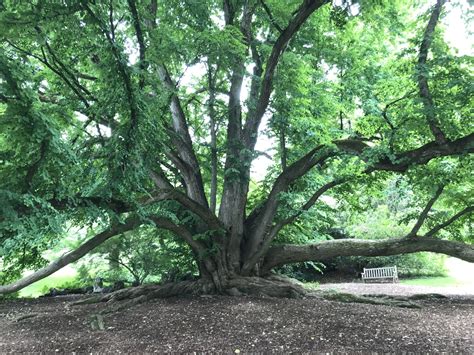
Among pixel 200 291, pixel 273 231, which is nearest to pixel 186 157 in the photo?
pixel 273 231

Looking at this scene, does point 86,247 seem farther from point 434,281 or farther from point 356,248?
point 434,281

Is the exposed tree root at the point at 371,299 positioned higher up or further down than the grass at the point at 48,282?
higher up

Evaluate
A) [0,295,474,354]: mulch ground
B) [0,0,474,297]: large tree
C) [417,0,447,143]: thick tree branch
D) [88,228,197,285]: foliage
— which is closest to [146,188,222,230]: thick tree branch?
[0,0,474,297]: large tree

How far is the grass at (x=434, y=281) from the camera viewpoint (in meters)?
13.2

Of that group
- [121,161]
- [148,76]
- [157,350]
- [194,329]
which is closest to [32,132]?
[121,161]

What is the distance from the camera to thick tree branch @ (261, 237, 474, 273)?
24.2 feet

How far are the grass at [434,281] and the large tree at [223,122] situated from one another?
17.0 ft

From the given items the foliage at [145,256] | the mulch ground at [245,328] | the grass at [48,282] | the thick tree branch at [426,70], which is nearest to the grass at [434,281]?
the mulch ground at [245,328]

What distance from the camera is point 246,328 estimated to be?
15.8ft

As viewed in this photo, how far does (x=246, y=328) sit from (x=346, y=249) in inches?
144

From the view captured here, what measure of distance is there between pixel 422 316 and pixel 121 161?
4912 mm

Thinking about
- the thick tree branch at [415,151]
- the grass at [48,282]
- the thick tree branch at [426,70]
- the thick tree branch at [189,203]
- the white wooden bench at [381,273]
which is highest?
the thick tree branch at [426,70]

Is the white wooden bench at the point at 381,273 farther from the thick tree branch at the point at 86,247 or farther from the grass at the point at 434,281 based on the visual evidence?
the thick tree branch at the point at 86,247

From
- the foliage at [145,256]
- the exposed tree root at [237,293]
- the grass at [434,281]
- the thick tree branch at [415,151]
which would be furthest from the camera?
the grass at [434,281]
